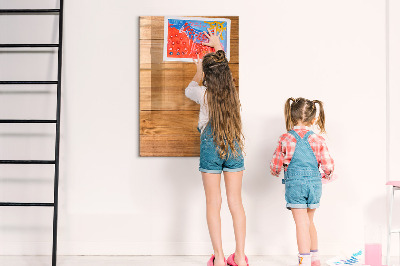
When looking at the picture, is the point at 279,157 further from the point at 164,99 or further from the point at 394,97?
the point at 394,97

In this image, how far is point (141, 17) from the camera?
11.0 feet

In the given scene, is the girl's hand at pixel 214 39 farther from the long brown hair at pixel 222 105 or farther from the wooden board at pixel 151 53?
the long brown hair at pixel 222 105

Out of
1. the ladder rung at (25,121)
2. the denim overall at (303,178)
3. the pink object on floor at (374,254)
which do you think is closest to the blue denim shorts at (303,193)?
the denim overall at (303,178)

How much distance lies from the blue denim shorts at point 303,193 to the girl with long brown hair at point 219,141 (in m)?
0.32

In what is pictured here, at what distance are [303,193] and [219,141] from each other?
1.93ft

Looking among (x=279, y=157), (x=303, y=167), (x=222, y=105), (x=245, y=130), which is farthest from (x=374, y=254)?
(x=222, y=105)

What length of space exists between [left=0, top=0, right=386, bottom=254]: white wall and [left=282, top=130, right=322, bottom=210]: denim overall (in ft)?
1.61

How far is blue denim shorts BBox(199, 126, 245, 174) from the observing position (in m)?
2.86

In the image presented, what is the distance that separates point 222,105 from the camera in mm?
2857

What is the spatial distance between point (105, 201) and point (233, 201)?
96cm

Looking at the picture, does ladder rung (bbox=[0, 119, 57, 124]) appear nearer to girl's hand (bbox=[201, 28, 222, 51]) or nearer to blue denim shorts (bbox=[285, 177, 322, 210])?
girl's hand (bbox=[201, 28, 222, 51])

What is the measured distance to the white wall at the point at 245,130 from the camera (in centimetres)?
334

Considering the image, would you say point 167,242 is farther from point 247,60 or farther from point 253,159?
point 247,60

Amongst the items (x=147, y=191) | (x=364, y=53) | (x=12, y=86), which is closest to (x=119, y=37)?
(x=12, y=86)
